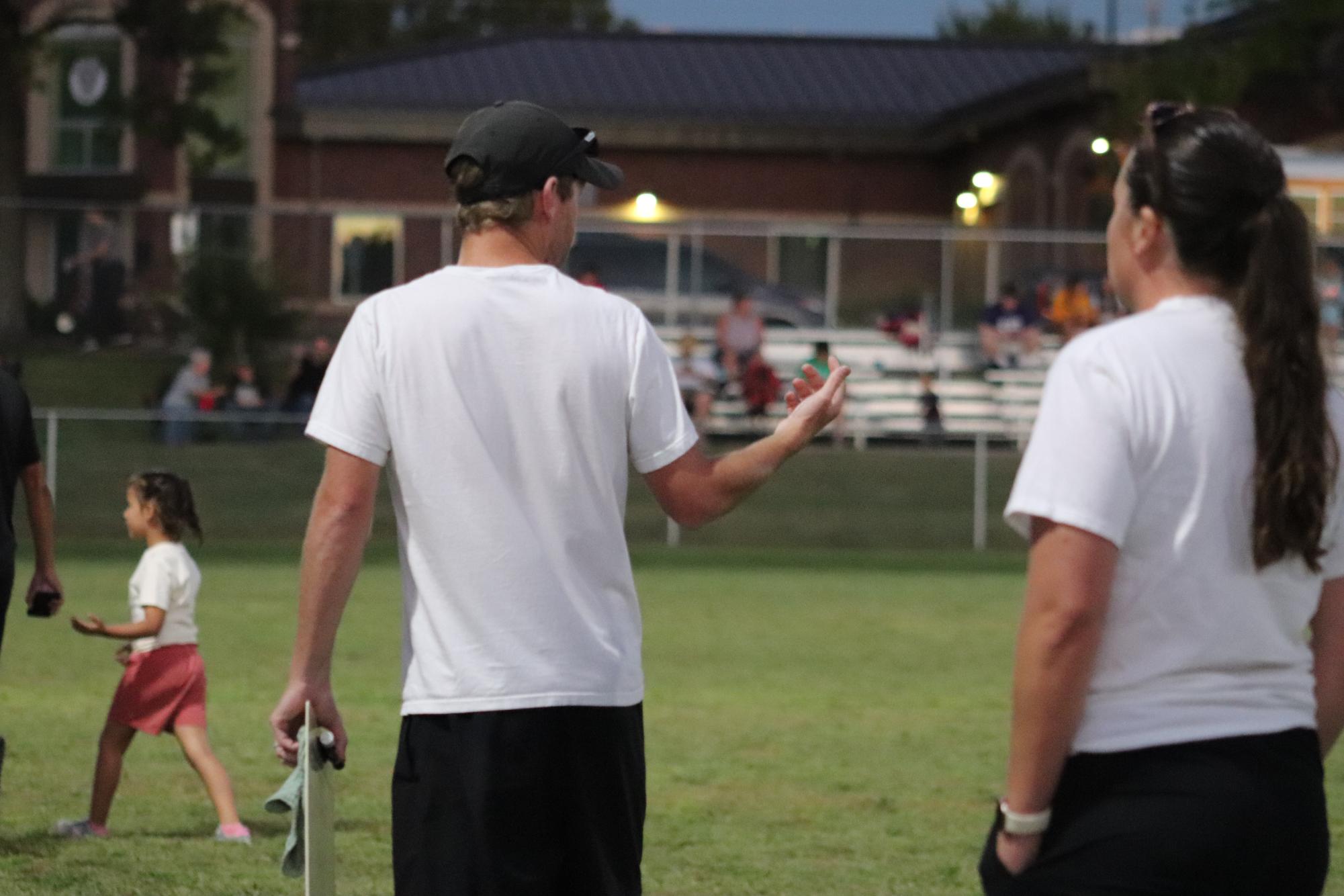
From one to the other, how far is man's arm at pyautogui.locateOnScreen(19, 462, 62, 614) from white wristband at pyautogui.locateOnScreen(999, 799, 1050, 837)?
4.39m

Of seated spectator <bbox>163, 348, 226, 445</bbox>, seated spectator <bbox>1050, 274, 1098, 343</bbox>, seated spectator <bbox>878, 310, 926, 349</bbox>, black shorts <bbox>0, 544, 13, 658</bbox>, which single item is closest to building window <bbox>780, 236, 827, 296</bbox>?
seated spectator <bbox>878, 310, 926, 349</bbox>

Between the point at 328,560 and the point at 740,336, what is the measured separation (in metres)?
21.3

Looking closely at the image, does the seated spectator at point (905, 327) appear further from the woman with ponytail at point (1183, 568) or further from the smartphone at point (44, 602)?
the woman with ponytail at point (1183, 568)

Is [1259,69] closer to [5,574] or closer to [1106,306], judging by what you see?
[1106,306]

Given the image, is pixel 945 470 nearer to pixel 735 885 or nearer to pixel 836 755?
pixel 836 755

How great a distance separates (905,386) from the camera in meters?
25.8

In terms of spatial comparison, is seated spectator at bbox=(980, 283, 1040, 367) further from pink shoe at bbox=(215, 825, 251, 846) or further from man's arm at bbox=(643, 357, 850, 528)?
man's arm at bbox=(643, 357, 850, 528)

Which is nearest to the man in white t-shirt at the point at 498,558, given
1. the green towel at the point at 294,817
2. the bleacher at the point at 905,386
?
the green towel at the point at 294,817

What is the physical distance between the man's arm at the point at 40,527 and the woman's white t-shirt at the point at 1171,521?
14.6 feet

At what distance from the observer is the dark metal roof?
40812 mm

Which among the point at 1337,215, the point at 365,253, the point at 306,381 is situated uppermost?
the point at 1337,215

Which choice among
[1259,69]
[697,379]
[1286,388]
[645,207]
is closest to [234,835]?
[1286,388]

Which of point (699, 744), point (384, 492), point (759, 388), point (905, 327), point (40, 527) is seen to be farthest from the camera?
point (905, 327)

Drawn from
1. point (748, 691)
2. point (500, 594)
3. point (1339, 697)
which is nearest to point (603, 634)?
point (500, 594)
